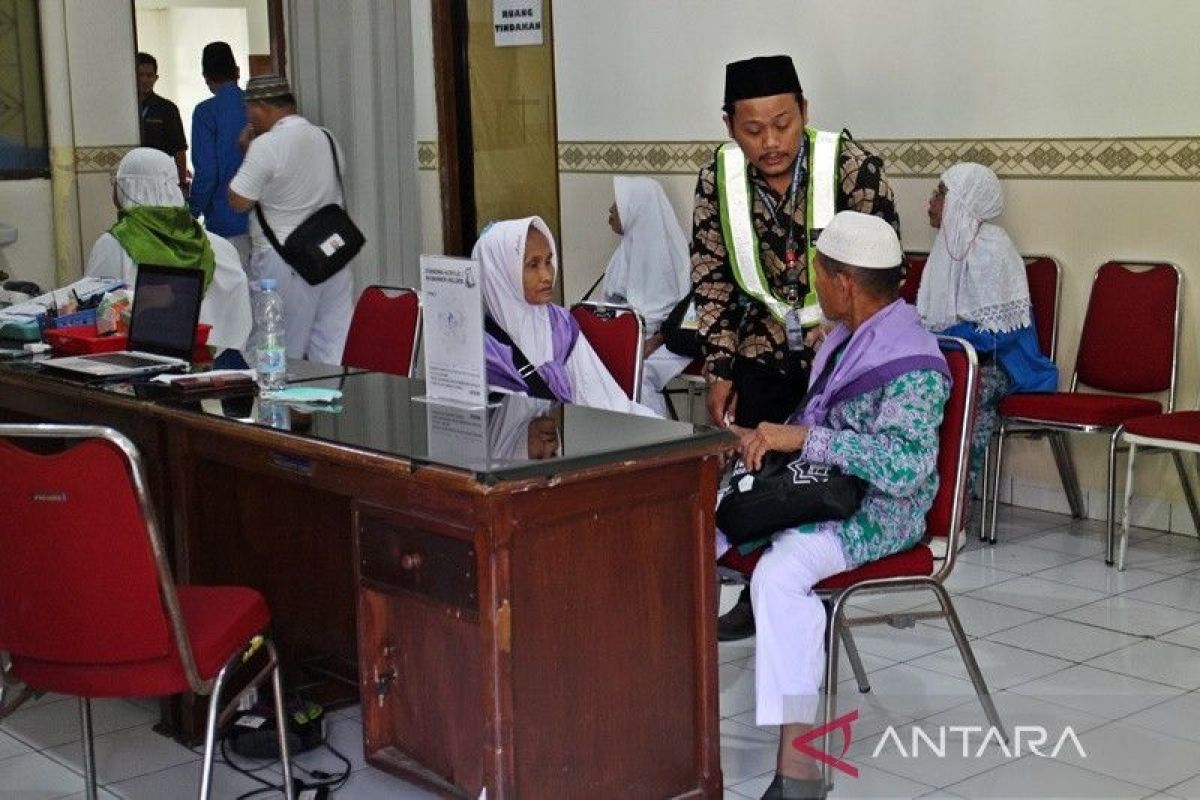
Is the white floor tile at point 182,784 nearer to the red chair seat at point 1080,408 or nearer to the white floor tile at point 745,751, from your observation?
the white floor tile at point 745,751

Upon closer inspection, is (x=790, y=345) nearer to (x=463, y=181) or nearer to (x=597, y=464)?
(x=597, y=464)

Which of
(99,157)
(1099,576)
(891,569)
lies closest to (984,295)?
(1099,576)

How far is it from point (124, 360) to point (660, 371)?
225cm

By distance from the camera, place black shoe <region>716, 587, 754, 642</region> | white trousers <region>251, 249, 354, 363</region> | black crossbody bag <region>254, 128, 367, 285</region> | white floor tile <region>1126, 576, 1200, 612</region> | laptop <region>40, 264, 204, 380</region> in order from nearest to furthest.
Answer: laptop <region>40, 264, 204, 380</region> < black shoe <region>716, 587, 754, 642</region> < white floor tile <region>1126, 576, 1200, 612</region> < black crossbody bag <region>254, 128, 367, 285</region> < white trousers <region>251, 249, 354, 363</region>

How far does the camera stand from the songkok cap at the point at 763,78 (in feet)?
12.2

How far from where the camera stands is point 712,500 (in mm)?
3025

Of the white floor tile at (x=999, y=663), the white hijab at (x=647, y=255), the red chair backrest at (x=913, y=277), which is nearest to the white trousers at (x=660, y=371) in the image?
the white hijab at (x=647, y=255)

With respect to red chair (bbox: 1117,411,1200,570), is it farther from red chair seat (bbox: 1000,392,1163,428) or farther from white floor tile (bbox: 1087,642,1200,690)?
white floor tile (bbox: 1087,642,1200,690)

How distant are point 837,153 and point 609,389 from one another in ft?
2.63

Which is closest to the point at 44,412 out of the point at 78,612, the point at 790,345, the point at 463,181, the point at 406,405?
the point at 406,405

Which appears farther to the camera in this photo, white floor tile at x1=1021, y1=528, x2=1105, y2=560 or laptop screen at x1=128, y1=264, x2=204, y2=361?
white floor tile at x1=1021, y1=528, x2=1105, y2=560

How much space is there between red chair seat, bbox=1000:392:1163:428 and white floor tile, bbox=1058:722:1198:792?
5.38 ft

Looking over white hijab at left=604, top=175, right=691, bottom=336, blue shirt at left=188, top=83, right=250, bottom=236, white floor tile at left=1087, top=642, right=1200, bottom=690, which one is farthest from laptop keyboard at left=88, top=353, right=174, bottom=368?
blue shirt at left=188, top=83, right=250, bottom=236

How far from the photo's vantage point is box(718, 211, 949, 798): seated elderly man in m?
3.15
